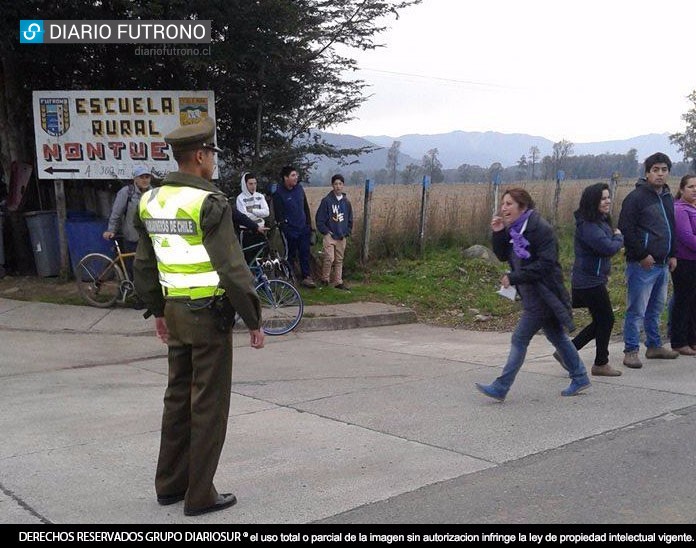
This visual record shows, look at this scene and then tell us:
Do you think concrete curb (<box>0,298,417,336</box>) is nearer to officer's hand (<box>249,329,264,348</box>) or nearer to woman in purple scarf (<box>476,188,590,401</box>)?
woman in purple scarf (<box>476,188,590,401</box>)

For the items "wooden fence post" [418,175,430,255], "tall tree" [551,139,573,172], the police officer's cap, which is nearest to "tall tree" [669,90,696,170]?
"tall tree" [551,139,573,172]

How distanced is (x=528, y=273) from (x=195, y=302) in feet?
10.3

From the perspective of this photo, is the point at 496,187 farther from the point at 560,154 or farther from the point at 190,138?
the point at 190,138

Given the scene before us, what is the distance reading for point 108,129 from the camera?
1217cm

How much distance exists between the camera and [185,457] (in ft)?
14.3

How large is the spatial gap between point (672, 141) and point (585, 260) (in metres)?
62.4

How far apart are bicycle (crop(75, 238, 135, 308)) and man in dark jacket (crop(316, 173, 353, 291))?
3.07 m

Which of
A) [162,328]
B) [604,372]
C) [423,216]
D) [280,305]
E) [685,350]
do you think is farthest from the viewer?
[423,216]

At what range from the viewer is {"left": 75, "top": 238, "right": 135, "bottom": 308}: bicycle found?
1091cm

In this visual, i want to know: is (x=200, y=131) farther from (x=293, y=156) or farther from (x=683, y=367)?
(x=293, y=156)

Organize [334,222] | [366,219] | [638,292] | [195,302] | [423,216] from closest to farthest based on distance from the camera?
[195,302], [638,292], [334,222], [366,219], [423,216]

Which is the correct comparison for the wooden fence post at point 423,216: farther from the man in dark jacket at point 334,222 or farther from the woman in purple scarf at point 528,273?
the woman in purple scarf at point 528,273

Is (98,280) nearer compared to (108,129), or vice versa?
(98,280)

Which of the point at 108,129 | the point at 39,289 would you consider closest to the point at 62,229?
the point at 39,289
